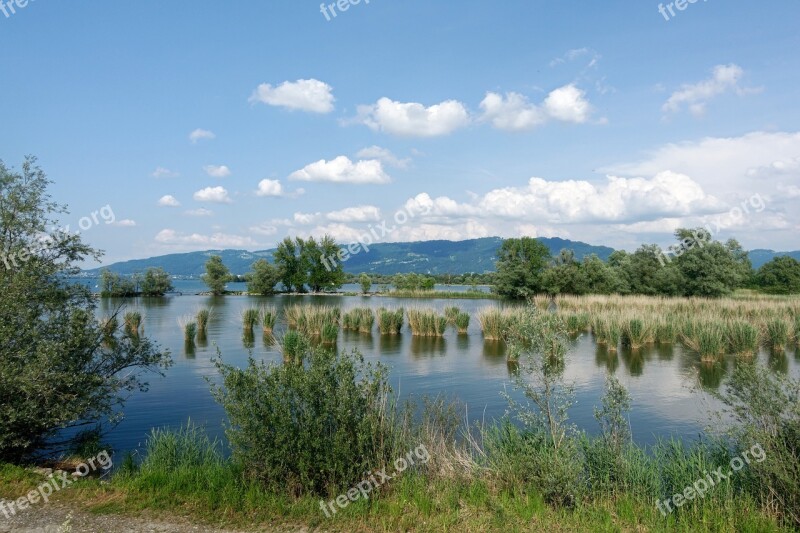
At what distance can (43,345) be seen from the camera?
6762 mm

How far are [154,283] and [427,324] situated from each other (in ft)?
144

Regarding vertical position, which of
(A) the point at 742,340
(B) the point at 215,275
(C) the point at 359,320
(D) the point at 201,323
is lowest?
(A) the point at 742,340

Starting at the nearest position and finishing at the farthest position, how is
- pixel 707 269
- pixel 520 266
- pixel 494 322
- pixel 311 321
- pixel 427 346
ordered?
pixel 427 346 → pixel 494 322 → pixel 311 321 → pixel 707 269 → pixel 520 266

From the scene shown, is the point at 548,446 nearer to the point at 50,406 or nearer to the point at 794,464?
the point at 794,464

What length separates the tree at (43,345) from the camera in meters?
6.44

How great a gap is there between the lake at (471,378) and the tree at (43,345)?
1.34 meters

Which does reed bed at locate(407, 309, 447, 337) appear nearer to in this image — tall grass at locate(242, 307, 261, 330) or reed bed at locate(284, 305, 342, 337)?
reed bed at locate(284, 305, 342, 337)

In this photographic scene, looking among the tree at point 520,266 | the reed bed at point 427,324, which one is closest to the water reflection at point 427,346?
the reed bed at point 427,324

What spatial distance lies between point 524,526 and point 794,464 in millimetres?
2750

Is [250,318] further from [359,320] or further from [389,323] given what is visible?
[389,323]

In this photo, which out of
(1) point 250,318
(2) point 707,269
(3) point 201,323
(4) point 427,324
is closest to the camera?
(4) point 427,324

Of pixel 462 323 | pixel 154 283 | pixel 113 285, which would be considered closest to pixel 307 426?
pixel 462 323

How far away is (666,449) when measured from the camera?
261 inches

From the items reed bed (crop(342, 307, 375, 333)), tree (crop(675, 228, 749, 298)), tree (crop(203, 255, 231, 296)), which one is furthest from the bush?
tree (crop(203, 255, 231, 296))
